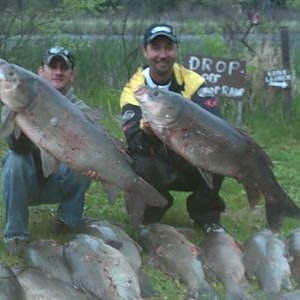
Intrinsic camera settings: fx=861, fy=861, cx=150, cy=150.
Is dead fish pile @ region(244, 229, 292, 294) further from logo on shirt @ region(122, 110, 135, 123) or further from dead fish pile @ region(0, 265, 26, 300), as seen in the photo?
dead fish pile @ region(0, 265, 26, 300)

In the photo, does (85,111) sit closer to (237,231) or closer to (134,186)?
(134,186)

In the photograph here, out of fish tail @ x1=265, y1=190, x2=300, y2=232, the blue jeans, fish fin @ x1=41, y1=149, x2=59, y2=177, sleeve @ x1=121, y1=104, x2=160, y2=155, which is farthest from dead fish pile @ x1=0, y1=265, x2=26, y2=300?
fish tail @ x1=265, y1=190, x2=300, y2=232

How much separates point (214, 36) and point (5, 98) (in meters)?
8.56

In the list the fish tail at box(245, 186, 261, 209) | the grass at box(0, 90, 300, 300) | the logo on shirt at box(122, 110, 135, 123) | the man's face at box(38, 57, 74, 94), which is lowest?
the grass at box(0, 90, 300, 300)

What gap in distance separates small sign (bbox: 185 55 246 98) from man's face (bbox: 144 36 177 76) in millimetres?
2686

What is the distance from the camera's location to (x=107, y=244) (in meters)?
5.32

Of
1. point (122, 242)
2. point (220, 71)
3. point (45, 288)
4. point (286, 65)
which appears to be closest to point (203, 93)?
point (122, 242)

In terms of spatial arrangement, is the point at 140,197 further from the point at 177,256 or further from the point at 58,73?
the point at 58,73

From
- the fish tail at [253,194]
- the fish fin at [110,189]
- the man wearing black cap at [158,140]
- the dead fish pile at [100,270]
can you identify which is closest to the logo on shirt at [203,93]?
the man wearing black cap at [158,140]

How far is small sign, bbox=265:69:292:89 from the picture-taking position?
962 centimetres

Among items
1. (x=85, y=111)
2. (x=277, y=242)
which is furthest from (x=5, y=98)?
(x=277, y=242)

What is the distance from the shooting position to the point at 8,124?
15.7 feet

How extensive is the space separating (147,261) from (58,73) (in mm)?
1335

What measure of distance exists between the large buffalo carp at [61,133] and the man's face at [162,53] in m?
0.96
